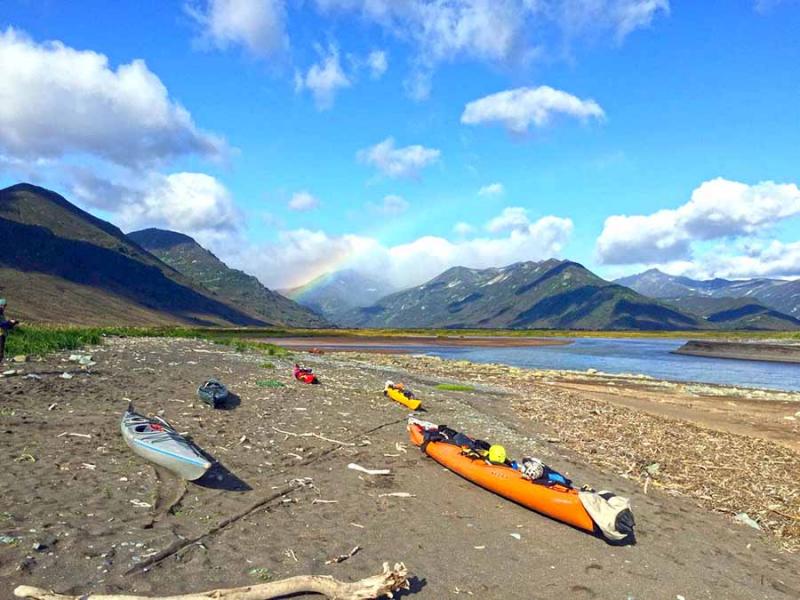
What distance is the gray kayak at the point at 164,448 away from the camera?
11.3 meters

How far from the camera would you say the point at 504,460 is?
545 inches

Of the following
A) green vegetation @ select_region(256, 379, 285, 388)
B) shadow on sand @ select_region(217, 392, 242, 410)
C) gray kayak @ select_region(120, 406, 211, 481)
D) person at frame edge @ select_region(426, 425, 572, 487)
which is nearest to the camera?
gray kayak @ select_region(120, 406, 211, 481)

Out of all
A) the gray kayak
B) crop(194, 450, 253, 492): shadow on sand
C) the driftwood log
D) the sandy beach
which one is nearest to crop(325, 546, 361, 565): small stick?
the sandy beach

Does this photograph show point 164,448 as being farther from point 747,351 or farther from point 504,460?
point 747,351

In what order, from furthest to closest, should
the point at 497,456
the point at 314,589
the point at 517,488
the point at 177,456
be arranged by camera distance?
the point at 497,456 < the point at 517,488 < the point at 177,456 < the point at 314,589

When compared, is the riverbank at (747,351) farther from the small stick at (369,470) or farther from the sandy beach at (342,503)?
the small stick at (369,470)

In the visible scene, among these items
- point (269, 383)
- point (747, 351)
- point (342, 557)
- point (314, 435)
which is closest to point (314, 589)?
point (342, 557)

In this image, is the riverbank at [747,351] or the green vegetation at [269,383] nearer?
the green vegetation at [269,383]

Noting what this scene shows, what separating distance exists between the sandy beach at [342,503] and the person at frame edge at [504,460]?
86cm

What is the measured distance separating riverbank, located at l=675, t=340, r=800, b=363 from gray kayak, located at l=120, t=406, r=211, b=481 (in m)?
98.0

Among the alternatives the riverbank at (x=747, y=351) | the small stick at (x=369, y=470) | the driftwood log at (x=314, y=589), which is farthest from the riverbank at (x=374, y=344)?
the driftwood log at (x=314, y=589)

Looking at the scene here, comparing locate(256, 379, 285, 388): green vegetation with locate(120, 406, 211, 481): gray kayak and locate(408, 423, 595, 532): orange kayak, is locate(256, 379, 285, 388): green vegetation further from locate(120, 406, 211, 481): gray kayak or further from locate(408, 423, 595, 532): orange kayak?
locate(408, 423, 595, 532): orange kayak

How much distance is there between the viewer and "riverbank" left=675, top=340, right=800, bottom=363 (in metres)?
87.3

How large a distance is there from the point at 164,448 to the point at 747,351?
108 meters
